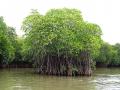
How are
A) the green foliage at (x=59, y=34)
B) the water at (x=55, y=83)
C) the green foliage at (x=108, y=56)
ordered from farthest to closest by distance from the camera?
the green foliage at (x=108, y=56)
the green foliage at (x=59, y=34)
the water at (x=55, y=83)

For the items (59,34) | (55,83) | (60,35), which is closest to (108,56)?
(59,34)

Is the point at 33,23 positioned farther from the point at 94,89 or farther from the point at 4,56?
the point at 94,89

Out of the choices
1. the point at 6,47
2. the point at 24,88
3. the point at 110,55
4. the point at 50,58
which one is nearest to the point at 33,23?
the point at 50,58

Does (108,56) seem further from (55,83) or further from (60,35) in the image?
(55,83)

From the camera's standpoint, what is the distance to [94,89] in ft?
90.6

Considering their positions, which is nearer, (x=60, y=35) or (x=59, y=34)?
(x=60, y=35)

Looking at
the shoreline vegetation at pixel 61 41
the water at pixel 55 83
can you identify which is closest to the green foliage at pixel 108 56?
the shoreline vegetation at pixel 61 41

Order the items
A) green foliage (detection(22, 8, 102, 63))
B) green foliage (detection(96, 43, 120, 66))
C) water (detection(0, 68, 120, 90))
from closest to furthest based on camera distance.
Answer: water (detection(0, 68, 120, 90)) → green foliage (detection(22, 8, 102, 63)) → green foliage (detection(96, 43, 120, 66))

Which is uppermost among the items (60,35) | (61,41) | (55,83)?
(60,35)

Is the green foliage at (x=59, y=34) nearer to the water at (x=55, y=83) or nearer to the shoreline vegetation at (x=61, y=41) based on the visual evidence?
the shoreline vegetation at (x=61, y=41)

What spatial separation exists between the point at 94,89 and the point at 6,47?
106 ft

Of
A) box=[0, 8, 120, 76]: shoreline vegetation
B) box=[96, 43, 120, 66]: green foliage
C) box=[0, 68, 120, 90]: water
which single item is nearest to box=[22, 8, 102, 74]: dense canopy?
box=[0, 8, 120, 76]: shoreline vegetation

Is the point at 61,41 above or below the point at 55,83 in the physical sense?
above

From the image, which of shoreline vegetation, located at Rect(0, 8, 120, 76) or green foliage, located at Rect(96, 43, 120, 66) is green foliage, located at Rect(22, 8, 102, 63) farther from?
green foliage, located at Rect(96, 43, 120, 66)
